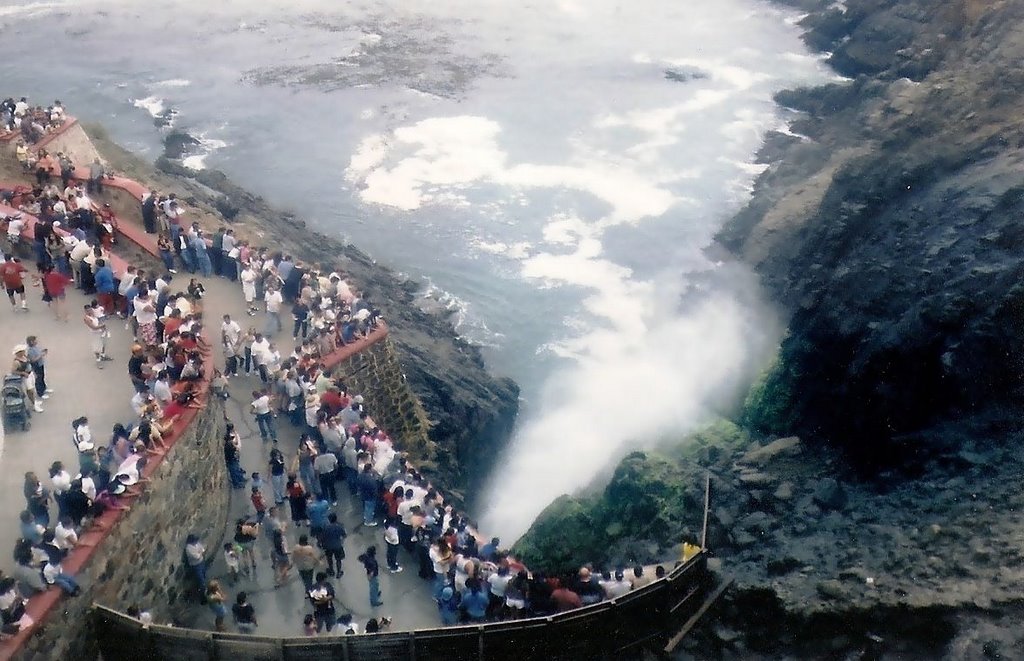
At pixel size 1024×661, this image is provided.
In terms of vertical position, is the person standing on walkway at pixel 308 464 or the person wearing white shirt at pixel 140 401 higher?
the person wearing white shirt at pixel 140 401

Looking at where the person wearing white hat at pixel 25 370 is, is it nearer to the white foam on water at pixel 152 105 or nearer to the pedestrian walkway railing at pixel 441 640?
the pedestrian walkway railing at pixel 441 640

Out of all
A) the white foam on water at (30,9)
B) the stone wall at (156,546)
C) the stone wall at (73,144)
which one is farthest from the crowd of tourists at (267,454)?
the white foam on water at (30,9)

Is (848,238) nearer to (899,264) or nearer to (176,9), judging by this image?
(899,264)

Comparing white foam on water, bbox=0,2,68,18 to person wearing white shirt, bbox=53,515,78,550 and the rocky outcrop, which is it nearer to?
the rocky outcrop

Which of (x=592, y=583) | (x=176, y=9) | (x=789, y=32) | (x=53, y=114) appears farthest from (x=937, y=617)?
(x=176, y=9)

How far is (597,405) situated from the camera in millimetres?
27703

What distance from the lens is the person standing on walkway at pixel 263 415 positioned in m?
14.0

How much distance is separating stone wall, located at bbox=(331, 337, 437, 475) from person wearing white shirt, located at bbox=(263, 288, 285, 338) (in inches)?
56.0

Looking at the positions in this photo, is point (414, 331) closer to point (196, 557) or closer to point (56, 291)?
point (56, 291)

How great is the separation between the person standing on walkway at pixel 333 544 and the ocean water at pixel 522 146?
380 inches

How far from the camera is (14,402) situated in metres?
12.2

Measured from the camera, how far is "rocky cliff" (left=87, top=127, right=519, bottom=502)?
22344 mm

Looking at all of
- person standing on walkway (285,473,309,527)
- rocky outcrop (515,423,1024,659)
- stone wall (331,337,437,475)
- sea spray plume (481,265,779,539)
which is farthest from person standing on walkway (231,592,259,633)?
sea spray plume (481,265,779,539)

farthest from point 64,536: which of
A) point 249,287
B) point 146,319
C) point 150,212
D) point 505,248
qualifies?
point 505,248
